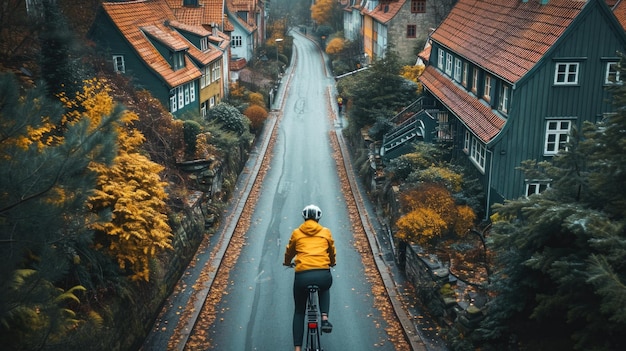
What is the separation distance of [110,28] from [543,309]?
87.7ft

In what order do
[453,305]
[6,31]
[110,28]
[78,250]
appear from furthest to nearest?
[110,28]
[6,31]
[453,305]
[78,250]

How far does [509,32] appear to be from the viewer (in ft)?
84.0

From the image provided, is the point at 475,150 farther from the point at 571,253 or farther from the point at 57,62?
the point at 57,62

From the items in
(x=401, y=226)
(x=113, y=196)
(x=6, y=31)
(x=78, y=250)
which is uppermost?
(x=6, y=31)

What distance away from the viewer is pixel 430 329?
51.2ft

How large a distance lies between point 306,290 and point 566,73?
1595 cm

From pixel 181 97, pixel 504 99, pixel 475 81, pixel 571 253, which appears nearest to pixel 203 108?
pixel 181 97

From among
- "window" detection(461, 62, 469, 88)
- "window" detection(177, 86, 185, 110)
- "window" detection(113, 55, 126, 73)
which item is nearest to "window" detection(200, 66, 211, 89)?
"window" detection(177, 86, 185, 110)

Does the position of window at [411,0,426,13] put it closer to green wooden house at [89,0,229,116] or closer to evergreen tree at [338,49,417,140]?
evergreen tree at [338,49,417,140]

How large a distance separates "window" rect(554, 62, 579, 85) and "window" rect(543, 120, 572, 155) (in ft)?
4.86

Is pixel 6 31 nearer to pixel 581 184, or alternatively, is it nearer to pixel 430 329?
pixel 430 329

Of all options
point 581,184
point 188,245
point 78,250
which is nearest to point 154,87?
point 188,245

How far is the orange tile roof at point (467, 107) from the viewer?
75.6ft

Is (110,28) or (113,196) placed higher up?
(110,28)
